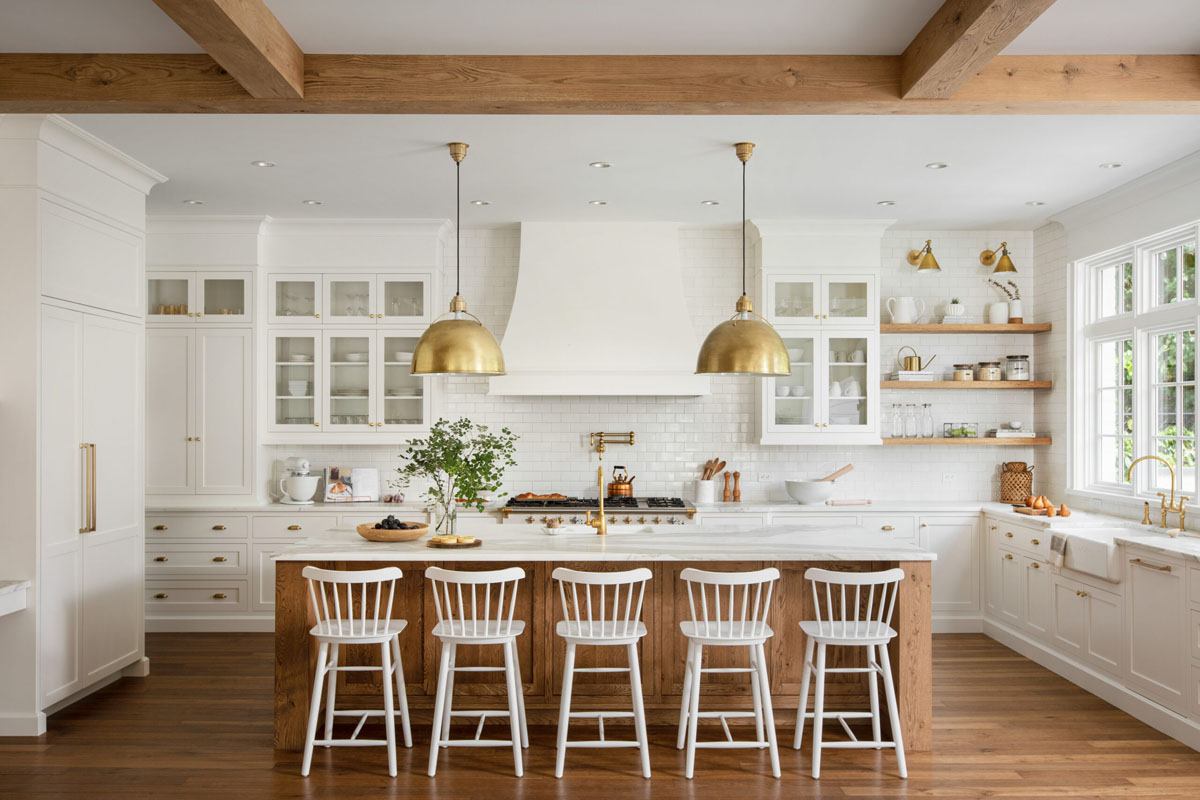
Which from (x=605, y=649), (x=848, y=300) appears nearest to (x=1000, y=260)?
(x=848, y=300)

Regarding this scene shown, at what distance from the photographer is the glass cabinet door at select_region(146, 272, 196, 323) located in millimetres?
6230

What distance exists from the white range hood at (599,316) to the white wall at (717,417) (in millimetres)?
377

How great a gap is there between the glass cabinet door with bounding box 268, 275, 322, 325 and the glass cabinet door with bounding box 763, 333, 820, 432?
3466 millimetres

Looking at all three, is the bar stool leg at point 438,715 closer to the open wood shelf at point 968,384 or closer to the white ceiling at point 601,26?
the white ceiling at point 601,26

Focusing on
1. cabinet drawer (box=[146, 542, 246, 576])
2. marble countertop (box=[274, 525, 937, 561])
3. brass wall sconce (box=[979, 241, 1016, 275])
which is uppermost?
brass wall sconce (box=[979, 241, 1016, 275])

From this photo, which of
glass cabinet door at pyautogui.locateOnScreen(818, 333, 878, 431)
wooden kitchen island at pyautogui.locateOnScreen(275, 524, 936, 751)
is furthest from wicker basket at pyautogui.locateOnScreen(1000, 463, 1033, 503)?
wooden kitchen island at pyautogui.locateOnScreen(275, 524, 936, 751)

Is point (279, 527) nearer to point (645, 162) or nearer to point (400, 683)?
point (400, 683)

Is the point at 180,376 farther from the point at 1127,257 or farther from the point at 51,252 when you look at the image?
the point at 1127,257

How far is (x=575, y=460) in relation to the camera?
6.69 m

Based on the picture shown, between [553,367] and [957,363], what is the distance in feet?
10.2

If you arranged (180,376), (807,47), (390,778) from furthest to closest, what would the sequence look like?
(180,376) < (390,778) < (807,47)

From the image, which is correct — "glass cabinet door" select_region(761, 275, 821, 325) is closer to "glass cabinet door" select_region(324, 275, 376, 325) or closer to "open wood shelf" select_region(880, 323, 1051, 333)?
"open wood shelf" select_region(880, 323, 1051, 333)

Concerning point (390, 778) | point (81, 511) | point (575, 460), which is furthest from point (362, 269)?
point (390, 778)

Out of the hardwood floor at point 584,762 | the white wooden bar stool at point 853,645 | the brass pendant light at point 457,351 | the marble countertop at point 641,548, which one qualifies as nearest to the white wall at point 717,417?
the marble countertop at point 641,548
